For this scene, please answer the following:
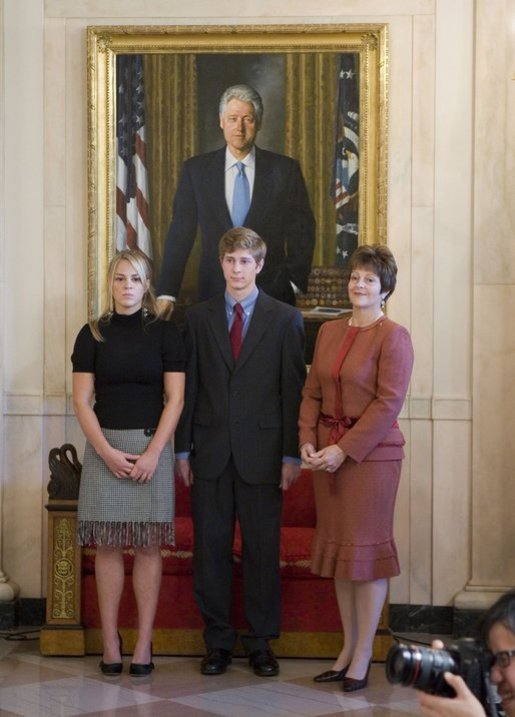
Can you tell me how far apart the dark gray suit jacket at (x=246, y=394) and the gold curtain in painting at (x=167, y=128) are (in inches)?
47.9

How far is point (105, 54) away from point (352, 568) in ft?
→ 11.0

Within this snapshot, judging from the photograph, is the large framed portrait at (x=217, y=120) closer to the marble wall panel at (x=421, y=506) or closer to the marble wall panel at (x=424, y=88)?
the marble wall panel at (x=424, y=88)

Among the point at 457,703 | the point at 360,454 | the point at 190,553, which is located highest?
the point at 360,454

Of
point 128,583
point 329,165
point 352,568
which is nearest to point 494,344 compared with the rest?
point 329,165

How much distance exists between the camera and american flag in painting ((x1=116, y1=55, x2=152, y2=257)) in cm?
700

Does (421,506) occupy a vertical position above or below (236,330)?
below

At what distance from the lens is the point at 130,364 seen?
18.7 feet

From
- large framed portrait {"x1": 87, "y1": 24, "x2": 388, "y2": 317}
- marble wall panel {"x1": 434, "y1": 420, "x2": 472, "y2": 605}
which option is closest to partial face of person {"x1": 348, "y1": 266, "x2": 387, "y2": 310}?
large framed portrait {"x1": 87, "y1": 24, "x2": 388, "y2": 317}

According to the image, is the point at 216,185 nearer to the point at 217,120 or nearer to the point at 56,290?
the point at 217,120

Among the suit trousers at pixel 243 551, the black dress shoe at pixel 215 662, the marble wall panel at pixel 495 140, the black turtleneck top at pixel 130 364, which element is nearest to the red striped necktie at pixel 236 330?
the black turtleneck top at pixel 130 364

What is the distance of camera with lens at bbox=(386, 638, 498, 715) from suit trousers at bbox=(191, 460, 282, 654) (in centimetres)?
349

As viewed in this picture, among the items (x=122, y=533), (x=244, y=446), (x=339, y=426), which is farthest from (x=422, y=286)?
(x=122, y=533)

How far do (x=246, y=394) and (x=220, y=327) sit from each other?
1.18ft

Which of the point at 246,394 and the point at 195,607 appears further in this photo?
the point at 195,607
